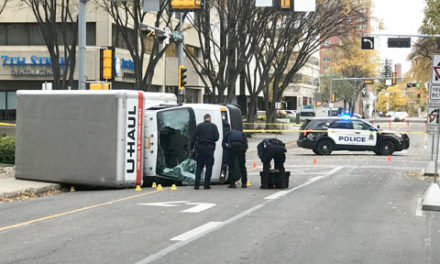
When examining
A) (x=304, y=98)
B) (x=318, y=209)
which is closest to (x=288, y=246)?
(x=318, y=209)

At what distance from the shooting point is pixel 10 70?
48250 millimetres

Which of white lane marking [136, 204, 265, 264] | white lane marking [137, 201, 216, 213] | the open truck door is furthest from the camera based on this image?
the open truck door

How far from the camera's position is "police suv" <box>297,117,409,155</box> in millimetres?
32125

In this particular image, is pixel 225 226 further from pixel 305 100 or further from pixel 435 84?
pixel 305 100

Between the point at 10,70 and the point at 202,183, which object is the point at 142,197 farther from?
the point at 10,70

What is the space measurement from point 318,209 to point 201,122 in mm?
5037

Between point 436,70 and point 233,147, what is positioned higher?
point 436,70

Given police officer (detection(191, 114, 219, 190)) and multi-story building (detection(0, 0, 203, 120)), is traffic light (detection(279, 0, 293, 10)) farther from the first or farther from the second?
multi-story building (detection(0, 0, 203, 120))

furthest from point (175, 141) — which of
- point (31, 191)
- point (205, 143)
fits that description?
point (31, 191)

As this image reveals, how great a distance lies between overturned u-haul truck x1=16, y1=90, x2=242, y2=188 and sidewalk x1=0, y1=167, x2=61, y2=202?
246 millimetres

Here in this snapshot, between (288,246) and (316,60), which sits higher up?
(316,60)

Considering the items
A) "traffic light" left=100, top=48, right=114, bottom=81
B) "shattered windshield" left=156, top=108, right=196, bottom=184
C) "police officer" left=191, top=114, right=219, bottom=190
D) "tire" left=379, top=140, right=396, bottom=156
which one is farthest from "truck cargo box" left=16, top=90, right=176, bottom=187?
"tire" left=379, top=140, right=396, bottom=156

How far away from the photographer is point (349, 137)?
1270 inches

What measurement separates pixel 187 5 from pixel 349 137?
13.2m
